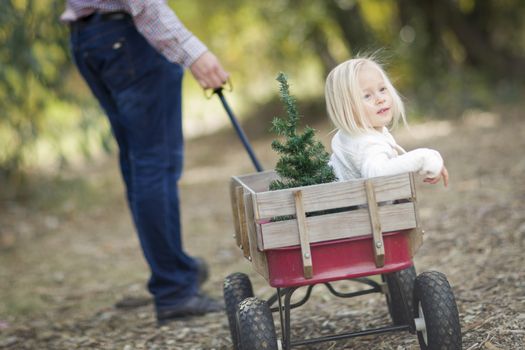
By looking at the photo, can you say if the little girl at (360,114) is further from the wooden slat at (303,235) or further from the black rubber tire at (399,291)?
the black rubber tire at (399,291)

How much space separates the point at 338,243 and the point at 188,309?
119 cm

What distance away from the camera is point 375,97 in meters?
2.46

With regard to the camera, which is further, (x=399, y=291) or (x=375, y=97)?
(x=399, y=291)

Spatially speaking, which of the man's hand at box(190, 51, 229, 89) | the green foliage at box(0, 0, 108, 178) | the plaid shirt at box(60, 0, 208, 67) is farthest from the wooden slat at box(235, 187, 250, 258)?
the green foliage at box(0, 0, 108, 178)

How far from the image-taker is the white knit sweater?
7.31 ft

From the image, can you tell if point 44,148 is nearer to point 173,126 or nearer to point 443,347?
point 173,126

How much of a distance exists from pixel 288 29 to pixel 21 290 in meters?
6.72

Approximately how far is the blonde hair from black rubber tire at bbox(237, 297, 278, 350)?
0.63m

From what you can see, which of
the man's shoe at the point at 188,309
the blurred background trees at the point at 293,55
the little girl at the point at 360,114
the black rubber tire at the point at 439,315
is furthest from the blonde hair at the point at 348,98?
the blurred background trees at the point at 293,55

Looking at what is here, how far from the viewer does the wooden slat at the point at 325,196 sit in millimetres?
2191

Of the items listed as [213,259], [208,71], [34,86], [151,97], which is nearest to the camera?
[208,71]

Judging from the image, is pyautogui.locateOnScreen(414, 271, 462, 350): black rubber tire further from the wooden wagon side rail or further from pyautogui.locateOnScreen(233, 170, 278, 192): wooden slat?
pyautogui.locateOnScreen(233, 170, 278, 192): wooden slat

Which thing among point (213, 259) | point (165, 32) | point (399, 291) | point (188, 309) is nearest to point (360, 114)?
point (399, 291)

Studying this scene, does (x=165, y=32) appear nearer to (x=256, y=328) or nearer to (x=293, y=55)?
(x=256, y=328)
